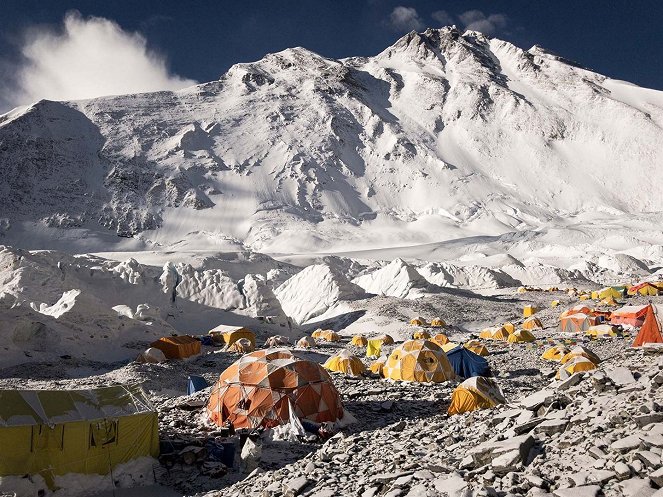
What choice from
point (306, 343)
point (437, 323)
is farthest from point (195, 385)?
point (437, 323)

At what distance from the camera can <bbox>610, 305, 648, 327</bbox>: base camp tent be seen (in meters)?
31.2

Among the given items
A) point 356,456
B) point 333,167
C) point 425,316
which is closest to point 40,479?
point 356,456

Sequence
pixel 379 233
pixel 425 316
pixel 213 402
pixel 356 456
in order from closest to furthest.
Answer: pixel 356 456 < pixel 213 402 < pixel 425 316 < pixel 379 233

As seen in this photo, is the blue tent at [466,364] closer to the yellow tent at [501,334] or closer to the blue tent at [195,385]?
the blue tent at [195,385]

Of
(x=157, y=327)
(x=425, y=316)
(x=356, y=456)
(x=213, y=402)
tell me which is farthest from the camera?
(x=425, y=316)

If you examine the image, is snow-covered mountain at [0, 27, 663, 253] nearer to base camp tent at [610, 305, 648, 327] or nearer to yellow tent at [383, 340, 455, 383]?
base camp tent at [610, 305, 648, 327]

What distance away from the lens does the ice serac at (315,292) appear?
157ft

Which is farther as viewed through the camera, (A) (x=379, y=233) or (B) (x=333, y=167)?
(B) (x=333, y=167)

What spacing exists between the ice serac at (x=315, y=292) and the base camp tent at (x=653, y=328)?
92.7 feet

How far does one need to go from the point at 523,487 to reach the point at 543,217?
454ft

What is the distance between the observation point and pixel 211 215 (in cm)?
12712

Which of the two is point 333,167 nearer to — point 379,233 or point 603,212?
point 379,233

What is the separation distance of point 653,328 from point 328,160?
445ft

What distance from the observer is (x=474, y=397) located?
42.4 feet
